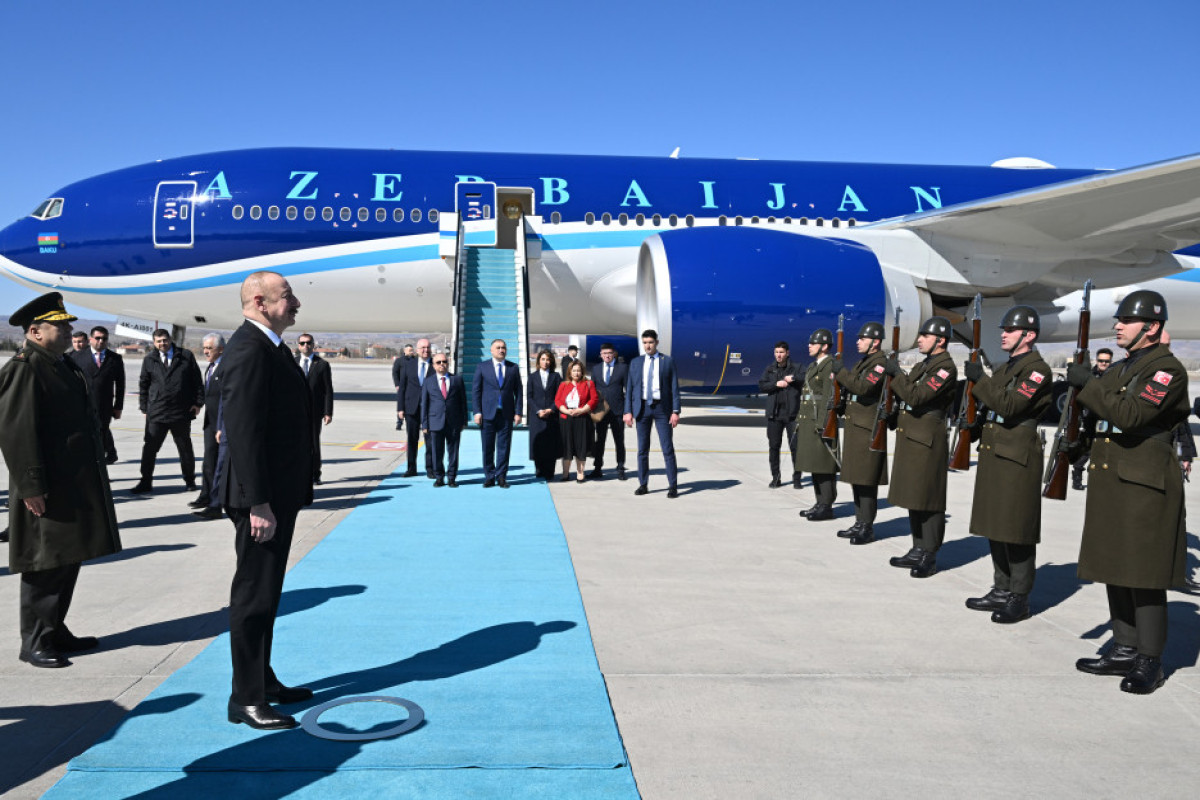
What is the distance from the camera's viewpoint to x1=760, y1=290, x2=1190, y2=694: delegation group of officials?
371 cm

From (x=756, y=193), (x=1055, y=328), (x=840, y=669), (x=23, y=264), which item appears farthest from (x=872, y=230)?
(x=23, y=264)

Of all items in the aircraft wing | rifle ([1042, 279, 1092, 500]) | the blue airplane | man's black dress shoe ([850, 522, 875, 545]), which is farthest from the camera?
the blue airplane

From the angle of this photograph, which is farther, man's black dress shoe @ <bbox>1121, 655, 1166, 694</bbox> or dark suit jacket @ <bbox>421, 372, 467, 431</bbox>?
dark suit jacket @ <bbox>421, 372, 467, 431</bbox>

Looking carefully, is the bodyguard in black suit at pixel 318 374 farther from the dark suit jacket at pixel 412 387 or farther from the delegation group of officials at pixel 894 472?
the delegation group of officials at pixel 894 472

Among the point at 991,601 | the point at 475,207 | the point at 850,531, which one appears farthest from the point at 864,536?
the point at 475,207

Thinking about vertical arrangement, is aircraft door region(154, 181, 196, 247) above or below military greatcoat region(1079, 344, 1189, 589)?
above

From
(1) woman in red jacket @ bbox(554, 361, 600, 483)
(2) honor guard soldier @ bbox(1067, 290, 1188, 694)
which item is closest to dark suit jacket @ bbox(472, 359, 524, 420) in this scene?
(1) woman in red jacket @ bbox(554, 361, 600, 483)

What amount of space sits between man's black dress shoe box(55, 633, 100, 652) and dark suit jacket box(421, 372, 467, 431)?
15.8 feet

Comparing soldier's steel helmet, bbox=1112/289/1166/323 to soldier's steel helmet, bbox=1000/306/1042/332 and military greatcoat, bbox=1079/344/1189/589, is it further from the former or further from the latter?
soldier's steel helmet, bbox=1000/306/1042/332

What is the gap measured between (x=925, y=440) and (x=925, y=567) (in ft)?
2.72

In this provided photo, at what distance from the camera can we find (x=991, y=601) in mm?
4742

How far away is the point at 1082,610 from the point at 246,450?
455 centimetres

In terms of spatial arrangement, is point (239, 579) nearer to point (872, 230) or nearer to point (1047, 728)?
point (1047, 728)

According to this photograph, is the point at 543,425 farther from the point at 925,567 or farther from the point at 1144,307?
the point at 1144,307
